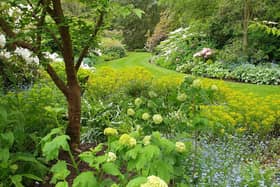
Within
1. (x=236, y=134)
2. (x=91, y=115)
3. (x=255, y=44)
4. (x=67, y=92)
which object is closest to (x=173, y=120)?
(x=67, y=92)

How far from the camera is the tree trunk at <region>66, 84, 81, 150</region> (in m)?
3.28

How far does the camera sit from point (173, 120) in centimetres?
312

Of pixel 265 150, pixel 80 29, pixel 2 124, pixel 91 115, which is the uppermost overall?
pixel 80 29

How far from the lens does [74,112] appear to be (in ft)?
10.9

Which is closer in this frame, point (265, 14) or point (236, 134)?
point (236, 134)

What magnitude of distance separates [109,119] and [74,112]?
132 cm

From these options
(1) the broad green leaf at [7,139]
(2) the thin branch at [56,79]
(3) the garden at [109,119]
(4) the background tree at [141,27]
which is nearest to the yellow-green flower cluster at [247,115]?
(3) the garden at [109,119]

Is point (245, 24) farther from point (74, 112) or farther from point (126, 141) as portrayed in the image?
point (126, 141)

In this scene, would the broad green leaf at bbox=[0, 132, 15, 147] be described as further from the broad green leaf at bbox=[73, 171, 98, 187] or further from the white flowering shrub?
the white flowering shrub

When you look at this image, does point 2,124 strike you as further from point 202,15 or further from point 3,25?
point 202,15

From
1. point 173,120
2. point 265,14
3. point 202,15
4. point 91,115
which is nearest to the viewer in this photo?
point 173,120

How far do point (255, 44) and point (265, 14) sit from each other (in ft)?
2.78

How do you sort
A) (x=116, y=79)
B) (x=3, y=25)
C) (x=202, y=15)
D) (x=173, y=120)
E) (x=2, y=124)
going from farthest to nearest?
(x=202, y=15) < (x=116, y=79) < (x=173, y=120) < (x=3, y=25) < (x=2, y=124)

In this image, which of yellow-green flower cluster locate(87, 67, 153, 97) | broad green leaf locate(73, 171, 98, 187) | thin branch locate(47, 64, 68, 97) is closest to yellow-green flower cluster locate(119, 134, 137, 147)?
broad green leaf locate(73, 171, 98, 187)
